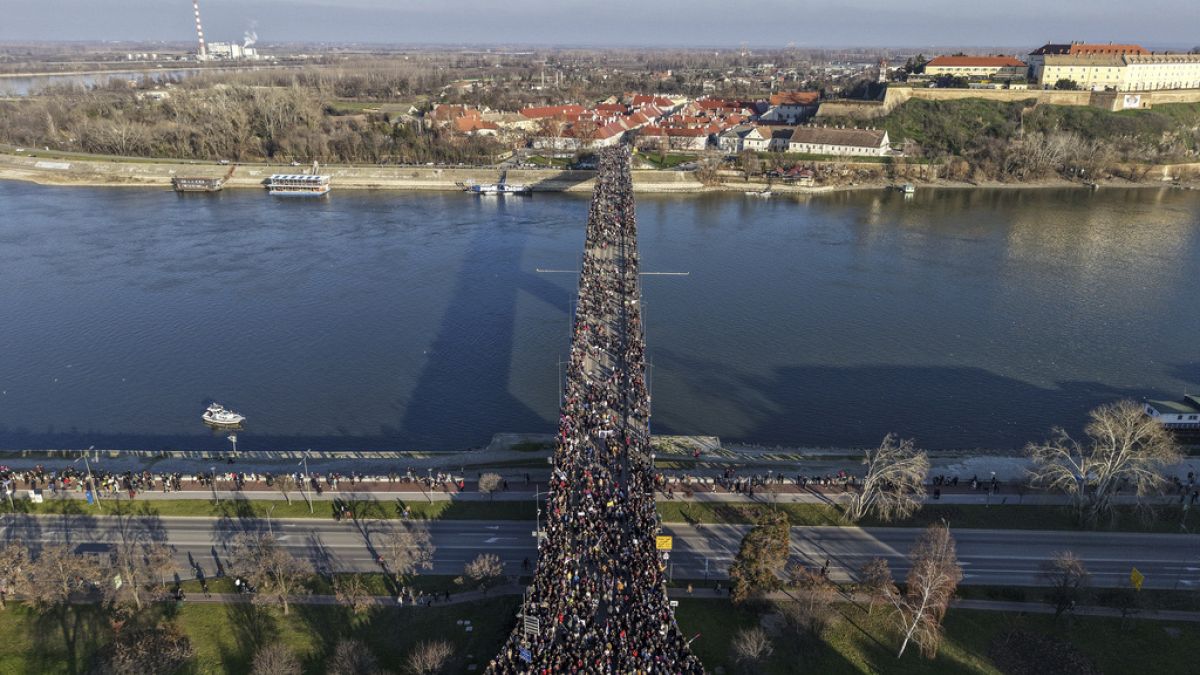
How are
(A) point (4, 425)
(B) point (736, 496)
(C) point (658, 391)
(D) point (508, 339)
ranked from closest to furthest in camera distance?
1. (B) point (736, 496)
2. (A) point (4, 425)
3. (C) point (658, 391)
4. (D) point (508, 339)

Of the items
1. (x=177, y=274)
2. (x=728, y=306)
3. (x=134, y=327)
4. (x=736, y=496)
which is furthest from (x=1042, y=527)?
(x=177, y=274)

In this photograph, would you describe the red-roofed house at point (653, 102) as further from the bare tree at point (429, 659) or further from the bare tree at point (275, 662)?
the bare tree at point (275, 662)

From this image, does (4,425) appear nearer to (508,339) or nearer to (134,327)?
(134,327)

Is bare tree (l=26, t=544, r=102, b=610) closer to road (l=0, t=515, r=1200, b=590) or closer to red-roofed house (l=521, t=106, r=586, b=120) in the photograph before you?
road (l=0, t=515, r=1200, b=590)

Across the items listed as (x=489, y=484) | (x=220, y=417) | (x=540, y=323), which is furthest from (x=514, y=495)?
(x=540, y=323)

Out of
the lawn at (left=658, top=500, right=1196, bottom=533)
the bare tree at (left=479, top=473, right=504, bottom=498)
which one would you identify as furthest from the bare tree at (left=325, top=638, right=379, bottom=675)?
the lawn at (left=658, top=500, right=1196, bottom=533)

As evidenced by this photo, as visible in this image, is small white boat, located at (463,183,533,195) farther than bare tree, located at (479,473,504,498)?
Yes
